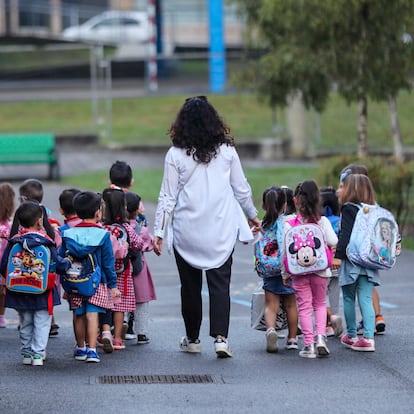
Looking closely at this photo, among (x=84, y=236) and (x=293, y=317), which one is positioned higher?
(x=84, y=236)

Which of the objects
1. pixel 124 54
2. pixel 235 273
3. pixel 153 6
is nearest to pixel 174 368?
pixel 235 273

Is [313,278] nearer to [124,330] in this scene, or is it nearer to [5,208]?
A: [124,330]

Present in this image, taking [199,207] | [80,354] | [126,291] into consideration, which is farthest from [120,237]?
[80,354]

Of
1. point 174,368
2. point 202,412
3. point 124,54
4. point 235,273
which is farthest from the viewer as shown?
point 124,54

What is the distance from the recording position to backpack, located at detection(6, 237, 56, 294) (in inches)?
321

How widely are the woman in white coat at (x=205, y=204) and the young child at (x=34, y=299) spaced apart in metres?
0.81

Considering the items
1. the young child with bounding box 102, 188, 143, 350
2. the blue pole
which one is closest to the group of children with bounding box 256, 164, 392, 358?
the young child with bounding box 102, 188, 143, 350

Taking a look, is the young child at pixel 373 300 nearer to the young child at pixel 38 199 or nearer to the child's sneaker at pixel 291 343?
the child's sneaker at pixel 291 343

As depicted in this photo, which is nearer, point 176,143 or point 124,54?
point 176,143

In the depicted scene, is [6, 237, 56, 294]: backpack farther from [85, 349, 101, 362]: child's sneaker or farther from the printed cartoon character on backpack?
[85, 349, 101, 362]: child's sneaker

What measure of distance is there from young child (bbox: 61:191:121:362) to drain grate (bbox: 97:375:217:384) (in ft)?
1.96

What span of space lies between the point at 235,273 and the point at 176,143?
18.0 ft

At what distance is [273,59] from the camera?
65.5ft

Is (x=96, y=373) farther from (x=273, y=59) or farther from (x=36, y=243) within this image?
(x=273, y=59)
